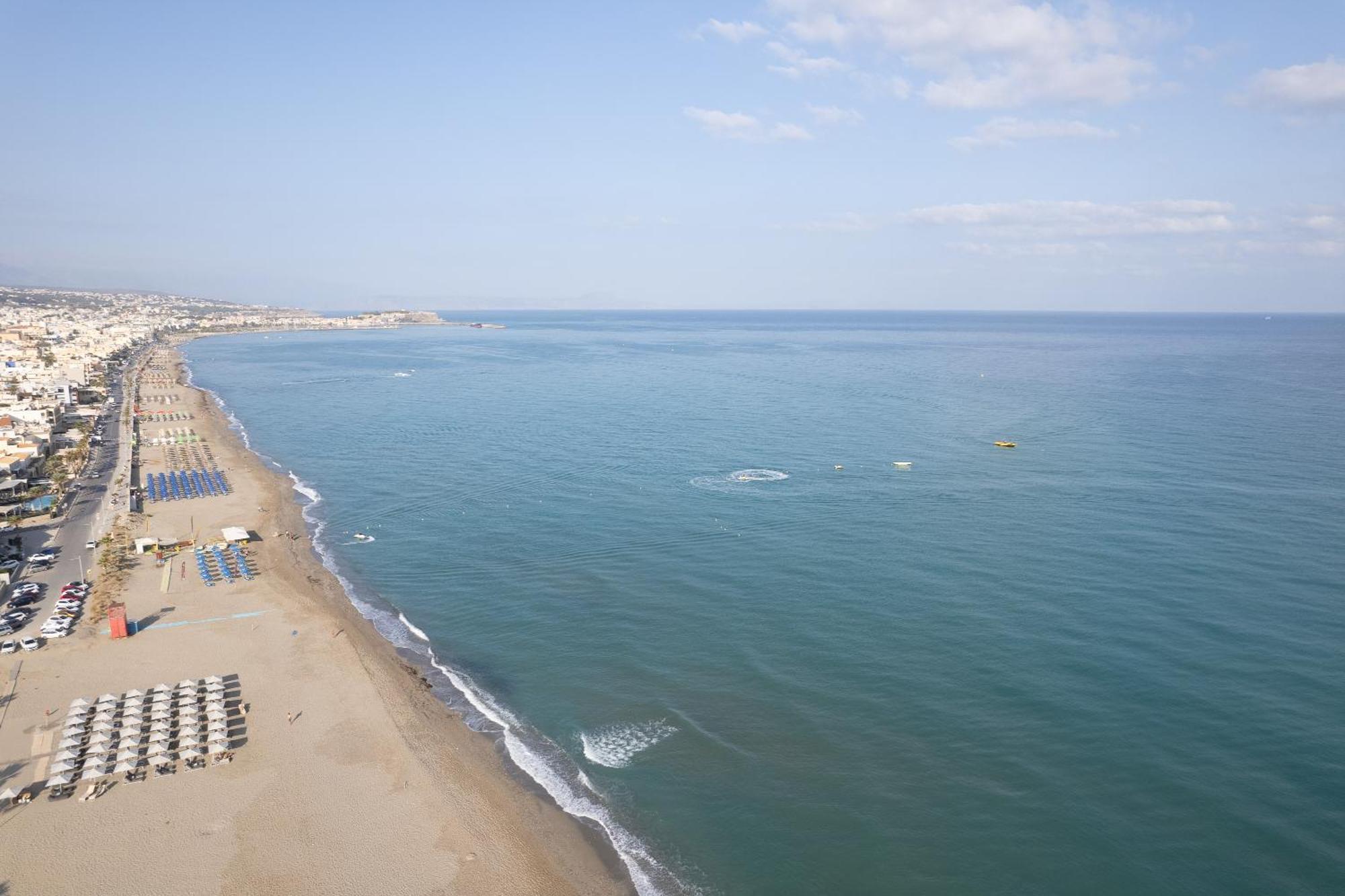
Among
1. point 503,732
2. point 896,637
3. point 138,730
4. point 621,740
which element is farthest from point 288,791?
point 896,637

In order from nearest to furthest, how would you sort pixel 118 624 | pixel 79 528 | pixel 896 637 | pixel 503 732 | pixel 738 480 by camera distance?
pixel 503 732 < pixel 896 637 < pixel 118 624 < pixel 79 528 < pixel 738 480

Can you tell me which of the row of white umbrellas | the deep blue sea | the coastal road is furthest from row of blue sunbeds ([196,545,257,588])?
the row of white umbrellas

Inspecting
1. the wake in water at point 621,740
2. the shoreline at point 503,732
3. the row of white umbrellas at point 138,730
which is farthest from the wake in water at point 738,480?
the row of white umbrellas at point 138,730

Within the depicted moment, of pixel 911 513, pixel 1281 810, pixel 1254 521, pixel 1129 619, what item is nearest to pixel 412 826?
pixel 1281 810

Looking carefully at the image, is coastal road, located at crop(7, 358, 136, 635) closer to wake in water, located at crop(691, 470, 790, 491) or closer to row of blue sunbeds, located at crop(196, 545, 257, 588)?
row of blue sunbeds, located at crop(196, 545, 257, 588)

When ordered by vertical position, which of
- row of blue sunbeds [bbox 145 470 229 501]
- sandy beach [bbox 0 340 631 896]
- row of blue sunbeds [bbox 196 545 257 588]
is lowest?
sandy beach [bbox 0 340 631 896]

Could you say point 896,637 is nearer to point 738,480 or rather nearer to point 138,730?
point 738,480

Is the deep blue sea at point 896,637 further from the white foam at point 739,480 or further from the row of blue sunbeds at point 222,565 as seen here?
the row of blue sunbeds at point 222,565

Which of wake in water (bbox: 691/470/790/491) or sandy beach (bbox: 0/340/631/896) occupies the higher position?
wake in water (bbox: 691/470/790/491)
